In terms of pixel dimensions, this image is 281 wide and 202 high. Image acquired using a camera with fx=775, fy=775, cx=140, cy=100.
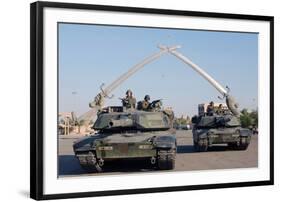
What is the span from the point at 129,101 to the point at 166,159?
0.85 metres

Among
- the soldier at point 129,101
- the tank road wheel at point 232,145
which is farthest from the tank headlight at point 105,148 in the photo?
the tank road wheel at point 232,145

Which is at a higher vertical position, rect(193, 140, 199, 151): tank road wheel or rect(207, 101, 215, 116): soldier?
rect(207, 101, 215, 116): soldier

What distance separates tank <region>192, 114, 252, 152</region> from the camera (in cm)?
951

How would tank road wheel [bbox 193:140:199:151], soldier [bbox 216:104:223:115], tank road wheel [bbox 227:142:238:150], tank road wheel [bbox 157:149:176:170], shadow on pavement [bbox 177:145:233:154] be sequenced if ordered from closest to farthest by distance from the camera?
tank road wheel [bbox 157:149:176:170] → shadow on pavement [bbox 177:145:233:154] → tank road wheel [bbox 193:140:199:151] → soldier [bbox 216:104:223:115] → tank road wheel [bbox 227:142:238:150]

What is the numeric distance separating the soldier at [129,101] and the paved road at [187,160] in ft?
2.11

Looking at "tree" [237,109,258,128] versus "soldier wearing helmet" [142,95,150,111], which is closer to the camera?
"soldier wearing helmet" [142,95,150,111]

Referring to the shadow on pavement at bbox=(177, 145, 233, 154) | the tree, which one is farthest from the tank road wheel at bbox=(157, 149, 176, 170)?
the tree

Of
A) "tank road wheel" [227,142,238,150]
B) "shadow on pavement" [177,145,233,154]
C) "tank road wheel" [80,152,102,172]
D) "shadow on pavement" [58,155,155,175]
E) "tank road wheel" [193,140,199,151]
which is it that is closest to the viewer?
"shadow on pavement" [58,155,155,175]

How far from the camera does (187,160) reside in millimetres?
9398

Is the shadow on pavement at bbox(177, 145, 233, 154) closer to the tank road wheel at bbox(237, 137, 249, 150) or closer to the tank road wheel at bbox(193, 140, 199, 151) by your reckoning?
the tank road wheel at bbox(193, 140, 199, 151)

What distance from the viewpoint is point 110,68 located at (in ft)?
29.3

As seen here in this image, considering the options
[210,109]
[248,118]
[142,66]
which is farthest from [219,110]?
[142,66]

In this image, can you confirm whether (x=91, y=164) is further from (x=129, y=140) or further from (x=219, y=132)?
(x=219, y=132)

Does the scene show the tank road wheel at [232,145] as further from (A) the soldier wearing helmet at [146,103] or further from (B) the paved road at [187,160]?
(A) the soldier wearing helmet at [146,103]
